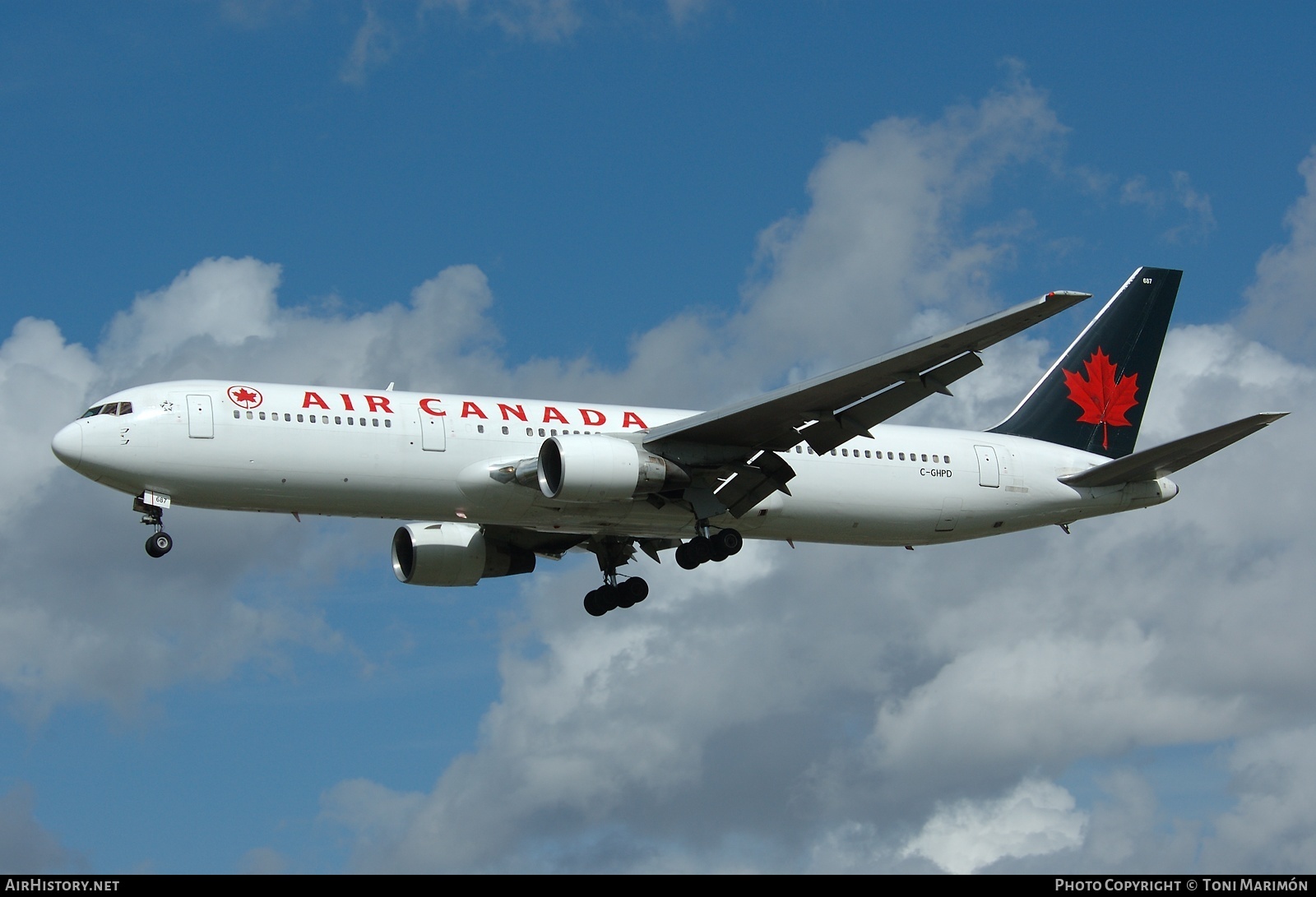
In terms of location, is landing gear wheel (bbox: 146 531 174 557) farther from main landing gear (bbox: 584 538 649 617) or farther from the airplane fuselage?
main landing gear (bbox: 584 538 649 617)

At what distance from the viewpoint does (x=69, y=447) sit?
34.0 meters

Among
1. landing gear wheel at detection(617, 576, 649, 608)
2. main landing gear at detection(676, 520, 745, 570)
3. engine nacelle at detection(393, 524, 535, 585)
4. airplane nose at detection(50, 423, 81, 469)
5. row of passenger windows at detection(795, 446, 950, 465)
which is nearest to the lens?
airplane nose at detection(50, 423, 81, 469)

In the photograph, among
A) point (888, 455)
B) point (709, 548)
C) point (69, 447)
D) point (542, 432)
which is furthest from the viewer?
point (888, 455)

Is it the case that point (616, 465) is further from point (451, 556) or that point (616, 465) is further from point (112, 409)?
point (112, 409)

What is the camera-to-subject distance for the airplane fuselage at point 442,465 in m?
34.3

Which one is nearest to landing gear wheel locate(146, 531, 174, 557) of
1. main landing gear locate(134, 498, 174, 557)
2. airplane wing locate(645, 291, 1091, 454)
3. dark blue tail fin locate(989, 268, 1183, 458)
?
main landing gear locate(134, 498, 174, 557)

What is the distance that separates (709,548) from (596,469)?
460 centimetres

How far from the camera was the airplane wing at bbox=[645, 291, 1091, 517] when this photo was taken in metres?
32.3

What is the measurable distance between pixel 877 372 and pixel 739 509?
21.3ft

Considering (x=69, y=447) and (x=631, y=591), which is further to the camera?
(x=631, y=591)

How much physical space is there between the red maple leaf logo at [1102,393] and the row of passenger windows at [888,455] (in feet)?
20.6

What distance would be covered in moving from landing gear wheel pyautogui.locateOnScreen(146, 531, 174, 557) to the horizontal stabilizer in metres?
23.6

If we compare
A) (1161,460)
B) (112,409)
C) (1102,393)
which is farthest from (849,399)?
(112,409)
